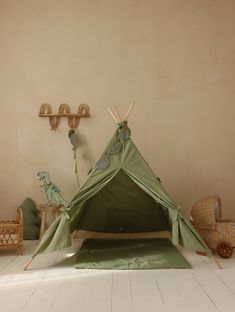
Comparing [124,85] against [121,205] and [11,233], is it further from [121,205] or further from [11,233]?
[11,233]

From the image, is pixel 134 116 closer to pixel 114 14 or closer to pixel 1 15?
pixel 114 14

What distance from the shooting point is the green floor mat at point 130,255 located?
3.10 m

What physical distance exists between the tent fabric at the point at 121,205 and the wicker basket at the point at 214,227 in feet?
1.05

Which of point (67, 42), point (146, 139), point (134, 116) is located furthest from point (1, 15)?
point (146, 139)

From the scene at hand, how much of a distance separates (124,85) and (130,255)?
2.08 metres

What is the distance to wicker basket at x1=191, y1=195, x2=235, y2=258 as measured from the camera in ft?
11.1

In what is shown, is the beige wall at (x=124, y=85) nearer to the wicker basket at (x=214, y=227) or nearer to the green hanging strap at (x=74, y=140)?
the green hanging strap at (x=74, y=140)

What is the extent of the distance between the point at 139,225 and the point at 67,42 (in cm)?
238

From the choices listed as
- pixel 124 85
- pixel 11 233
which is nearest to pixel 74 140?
pixel 124 85

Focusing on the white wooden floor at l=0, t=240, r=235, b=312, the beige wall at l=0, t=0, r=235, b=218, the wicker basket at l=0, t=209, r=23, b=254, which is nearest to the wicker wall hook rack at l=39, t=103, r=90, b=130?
the beige wall at l=0, t=0, r=235, b=218

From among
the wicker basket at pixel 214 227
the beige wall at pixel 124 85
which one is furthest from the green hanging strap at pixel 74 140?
the wicker basket at pixel 214 227

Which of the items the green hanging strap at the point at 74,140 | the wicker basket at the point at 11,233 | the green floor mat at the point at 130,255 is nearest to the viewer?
the green floor mat at the point at 130,255

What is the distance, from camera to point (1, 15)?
176 inches

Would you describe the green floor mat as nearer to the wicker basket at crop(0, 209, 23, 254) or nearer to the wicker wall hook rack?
the wicker basket at crop(0, 209, 23, 254)
